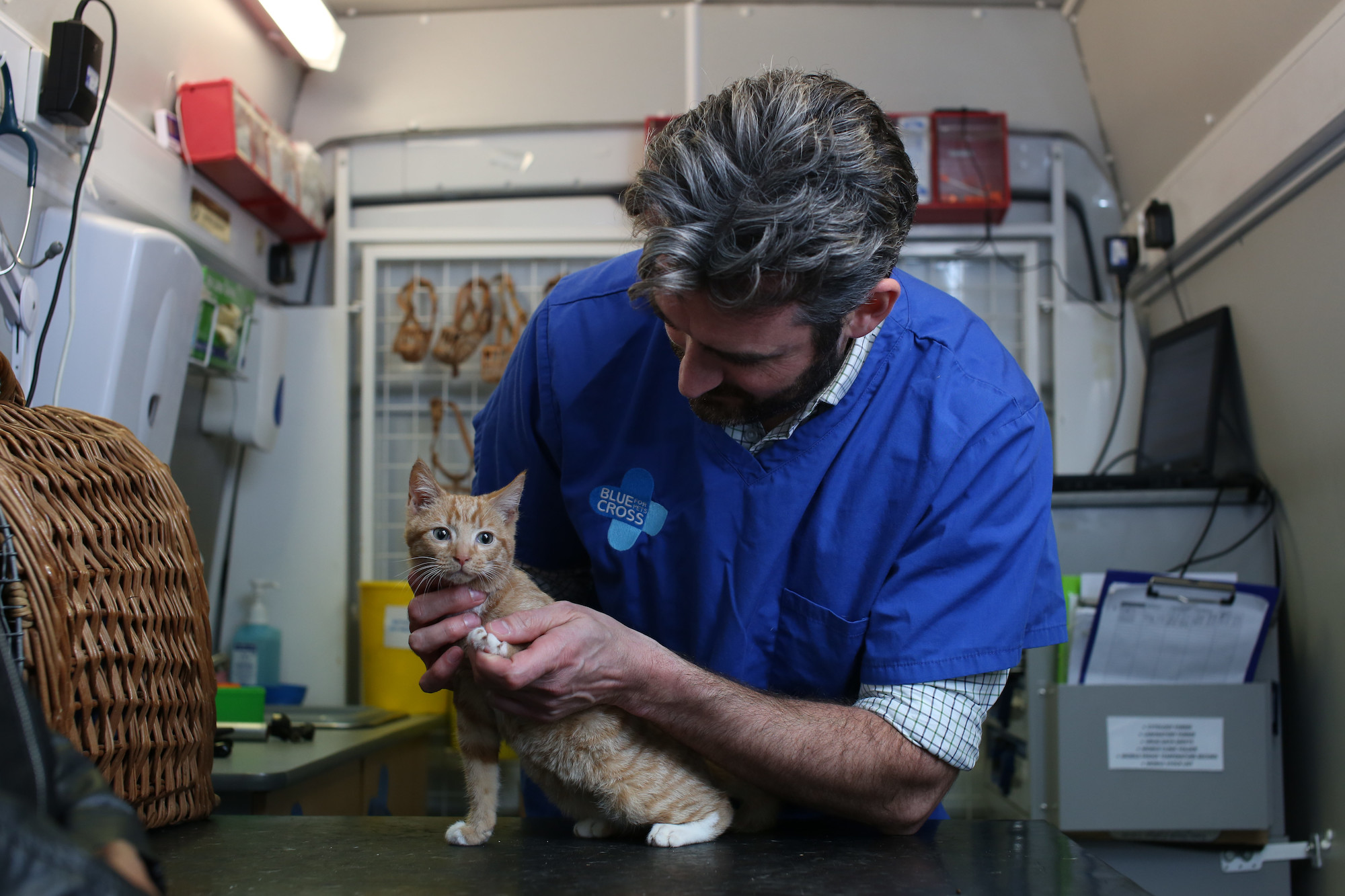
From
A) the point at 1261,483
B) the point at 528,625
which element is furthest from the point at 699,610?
the point at 1261,483

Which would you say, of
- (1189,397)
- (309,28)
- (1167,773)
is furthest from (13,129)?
(1189,397)

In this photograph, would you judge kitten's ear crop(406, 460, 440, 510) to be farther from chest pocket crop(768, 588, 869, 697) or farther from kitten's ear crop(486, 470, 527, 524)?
chest pocket crop(768, 588, 869, 697)

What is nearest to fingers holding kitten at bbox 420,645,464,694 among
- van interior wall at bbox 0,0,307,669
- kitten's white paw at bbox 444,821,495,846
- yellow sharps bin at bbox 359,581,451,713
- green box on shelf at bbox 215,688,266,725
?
kitten's white paw at bbox 444,821,495,846

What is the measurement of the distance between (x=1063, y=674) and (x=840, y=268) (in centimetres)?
128

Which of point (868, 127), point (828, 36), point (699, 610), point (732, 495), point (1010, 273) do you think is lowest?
point (699, 610)

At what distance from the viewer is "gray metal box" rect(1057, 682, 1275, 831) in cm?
169

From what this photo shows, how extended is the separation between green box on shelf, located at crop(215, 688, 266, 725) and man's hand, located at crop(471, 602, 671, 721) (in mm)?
1274

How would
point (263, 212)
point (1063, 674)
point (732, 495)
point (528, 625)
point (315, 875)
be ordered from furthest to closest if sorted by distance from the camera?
point (263, 212) < point (1063, 674) < point (732, 495) < point (528, 625) < point (315, 875)

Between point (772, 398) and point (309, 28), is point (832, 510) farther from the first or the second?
point (309, 28)

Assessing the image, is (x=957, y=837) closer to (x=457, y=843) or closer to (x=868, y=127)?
(x=457, y=843)

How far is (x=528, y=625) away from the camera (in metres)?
0.86

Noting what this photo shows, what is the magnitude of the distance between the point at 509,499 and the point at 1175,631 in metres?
1.37

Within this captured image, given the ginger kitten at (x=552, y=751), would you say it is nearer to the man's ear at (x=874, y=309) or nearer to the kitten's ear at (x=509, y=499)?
the kitten's ear at (x=509, y=499)

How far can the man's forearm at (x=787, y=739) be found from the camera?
912mm
